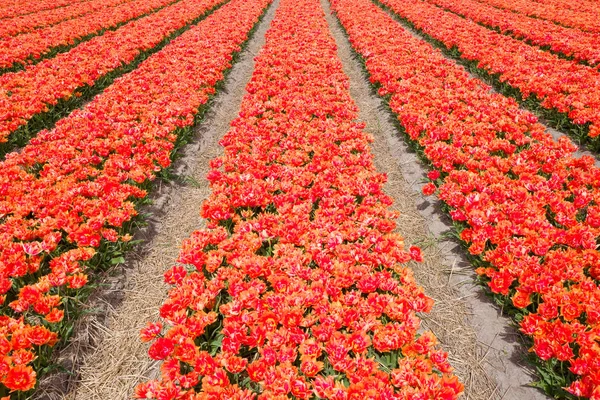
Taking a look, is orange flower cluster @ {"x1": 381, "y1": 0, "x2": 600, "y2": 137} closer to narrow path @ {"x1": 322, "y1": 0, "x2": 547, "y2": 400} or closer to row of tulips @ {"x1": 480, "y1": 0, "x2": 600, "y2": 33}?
narrow path @ {"x1": 322, "y1": 0, "x2": 547, "y2": 400}

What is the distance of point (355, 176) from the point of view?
5824mm

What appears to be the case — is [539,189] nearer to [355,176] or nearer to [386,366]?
[355,176]

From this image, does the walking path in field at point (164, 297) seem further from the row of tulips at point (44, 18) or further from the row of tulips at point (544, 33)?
the row of tulips at point (44, 18)

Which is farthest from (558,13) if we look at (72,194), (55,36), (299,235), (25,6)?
(25,6)

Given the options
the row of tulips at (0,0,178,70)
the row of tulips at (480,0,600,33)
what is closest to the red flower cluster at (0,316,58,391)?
the row of tulips at (0,0,178,70)

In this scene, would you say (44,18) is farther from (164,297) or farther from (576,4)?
(576,4)

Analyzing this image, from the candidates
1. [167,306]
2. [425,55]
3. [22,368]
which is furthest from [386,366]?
[425,55]

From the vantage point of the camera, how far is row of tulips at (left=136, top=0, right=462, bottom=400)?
2.91 metres

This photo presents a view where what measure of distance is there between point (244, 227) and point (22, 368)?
8.48ft

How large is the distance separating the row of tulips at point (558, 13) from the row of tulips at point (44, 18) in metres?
26.9

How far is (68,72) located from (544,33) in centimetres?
1869

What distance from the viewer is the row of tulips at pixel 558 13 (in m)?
16.5

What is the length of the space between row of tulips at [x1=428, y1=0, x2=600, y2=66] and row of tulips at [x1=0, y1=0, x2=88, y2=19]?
27.1 meters

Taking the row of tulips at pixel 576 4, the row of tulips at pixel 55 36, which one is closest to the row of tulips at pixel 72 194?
the row of tulips at pixel 55 36
